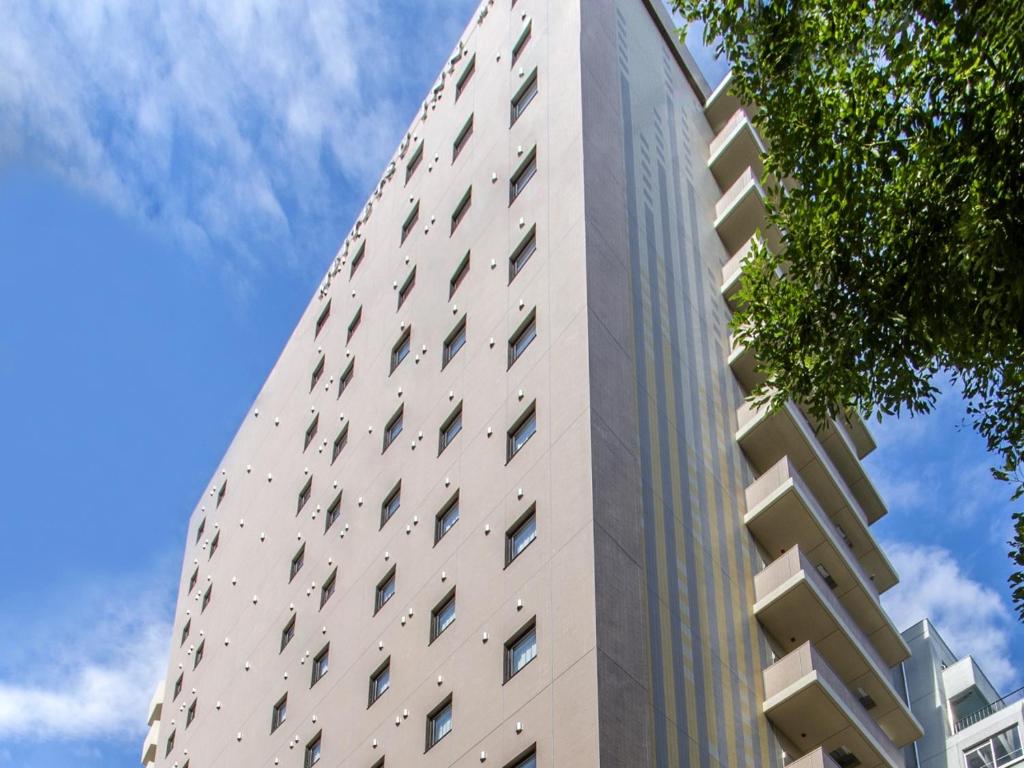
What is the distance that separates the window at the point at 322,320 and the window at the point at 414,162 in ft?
18.0

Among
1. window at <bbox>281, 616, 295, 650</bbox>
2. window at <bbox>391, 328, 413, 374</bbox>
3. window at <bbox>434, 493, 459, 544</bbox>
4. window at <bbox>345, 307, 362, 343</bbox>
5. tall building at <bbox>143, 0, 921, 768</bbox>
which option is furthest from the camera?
window at <bbox>345, 307, 362, 343</bbox>

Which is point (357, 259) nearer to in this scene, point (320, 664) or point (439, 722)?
point (320, 664)

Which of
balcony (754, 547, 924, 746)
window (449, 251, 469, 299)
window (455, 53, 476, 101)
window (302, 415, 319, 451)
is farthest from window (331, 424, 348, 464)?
balcony (754, 547, 924, 746)

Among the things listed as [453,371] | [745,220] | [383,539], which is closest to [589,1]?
[745,220]

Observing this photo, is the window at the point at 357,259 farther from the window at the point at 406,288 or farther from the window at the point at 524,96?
the window at the point at 524,96

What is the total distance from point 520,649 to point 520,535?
2.45m

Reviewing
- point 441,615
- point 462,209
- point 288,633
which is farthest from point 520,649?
point 462,209

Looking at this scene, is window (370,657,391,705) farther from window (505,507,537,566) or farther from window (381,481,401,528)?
window (505,507,537,566)

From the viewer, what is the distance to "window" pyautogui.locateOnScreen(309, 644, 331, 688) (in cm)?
2897

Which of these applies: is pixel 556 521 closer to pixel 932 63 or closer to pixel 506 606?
pixel 506 606

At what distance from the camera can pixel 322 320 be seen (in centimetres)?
4050

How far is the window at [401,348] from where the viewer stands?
32.2 metres

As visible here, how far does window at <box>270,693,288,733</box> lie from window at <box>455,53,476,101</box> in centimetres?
1786

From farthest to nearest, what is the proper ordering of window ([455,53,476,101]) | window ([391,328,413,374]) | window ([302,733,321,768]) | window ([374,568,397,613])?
1. window ([455,53,476,101])
2. window ([391,328,413,374])
3. window ([302,733,321,768])
4. window ([374,568,397,613])
